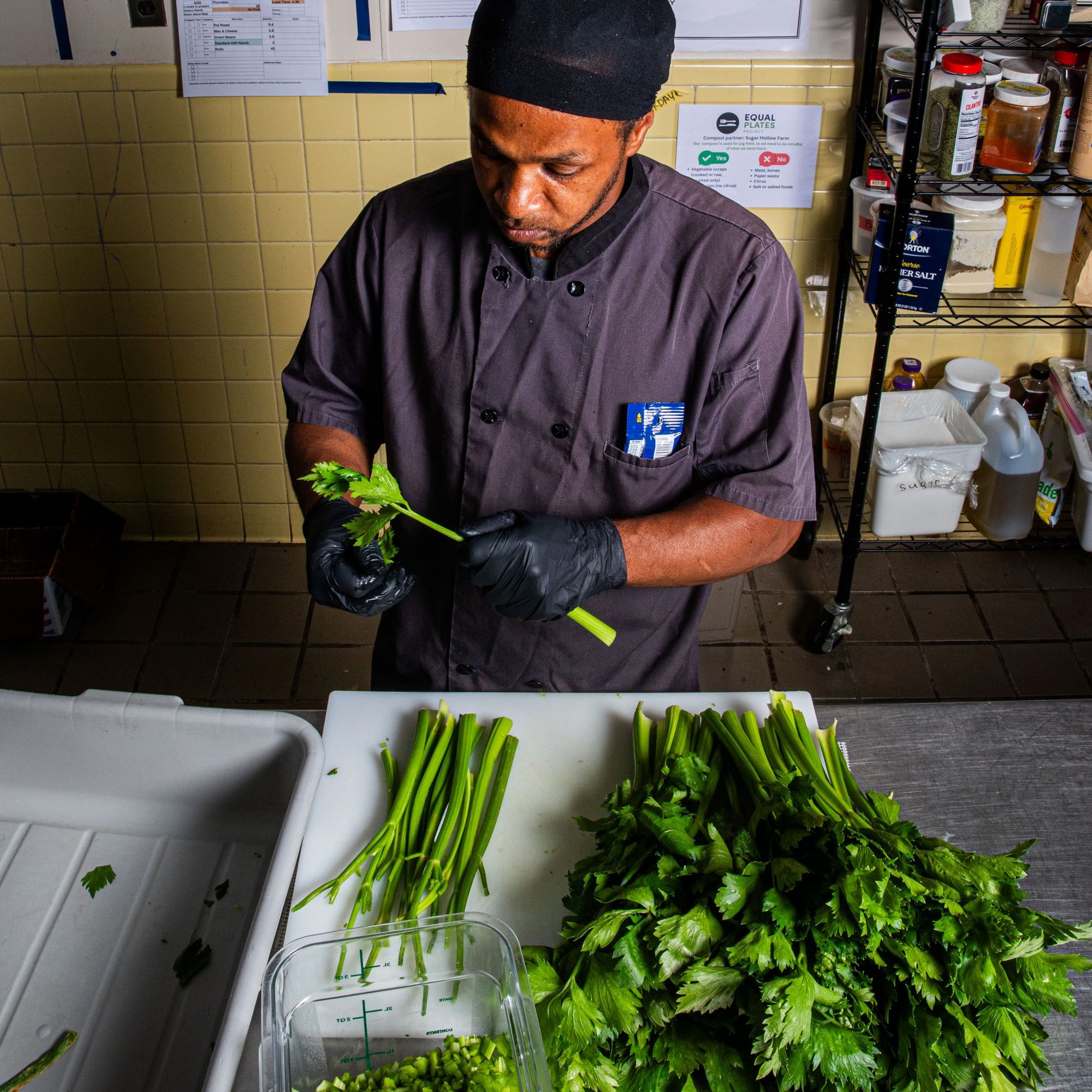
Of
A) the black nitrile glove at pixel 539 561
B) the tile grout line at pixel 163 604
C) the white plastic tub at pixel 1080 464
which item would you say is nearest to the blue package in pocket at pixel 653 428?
the black nitrile glove at pixel 539 561

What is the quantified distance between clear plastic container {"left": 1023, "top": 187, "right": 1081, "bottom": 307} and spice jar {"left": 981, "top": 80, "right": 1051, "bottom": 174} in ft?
0.90

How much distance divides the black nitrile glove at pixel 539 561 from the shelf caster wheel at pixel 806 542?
2.29 meters

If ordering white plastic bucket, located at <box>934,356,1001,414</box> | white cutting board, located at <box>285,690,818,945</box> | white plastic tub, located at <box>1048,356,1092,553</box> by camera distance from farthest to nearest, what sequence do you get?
white plastic bucket, located at <box>934,356,1001,414</box>, white plastic tub, located at <box>1048,356,1092,553</box>, white cutting board, located at <box>285,690,818,945</box>

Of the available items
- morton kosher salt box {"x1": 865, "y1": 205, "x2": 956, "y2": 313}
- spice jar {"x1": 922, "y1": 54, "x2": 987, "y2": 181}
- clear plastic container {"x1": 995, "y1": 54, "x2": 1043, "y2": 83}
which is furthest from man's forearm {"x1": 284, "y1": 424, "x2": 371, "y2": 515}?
clear plastic container {"x1": 995, "y1": 54, "x2": 1043, "y2": 83}

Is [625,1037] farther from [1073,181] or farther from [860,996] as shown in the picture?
[1073,181]

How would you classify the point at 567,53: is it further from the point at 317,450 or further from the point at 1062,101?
the point at 1062,101

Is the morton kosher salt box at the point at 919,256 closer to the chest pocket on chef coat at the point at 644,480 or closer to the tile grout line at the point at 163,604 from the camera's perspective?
the chest pocket on chef coat at the point at 644,480

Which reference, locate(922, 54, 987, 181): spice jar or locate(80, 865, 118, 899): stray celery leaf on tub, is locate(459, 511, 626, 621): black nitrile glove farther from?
locate(922, 54, 987, 181): spice jar

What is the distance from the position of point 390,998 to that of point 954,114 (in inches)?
101

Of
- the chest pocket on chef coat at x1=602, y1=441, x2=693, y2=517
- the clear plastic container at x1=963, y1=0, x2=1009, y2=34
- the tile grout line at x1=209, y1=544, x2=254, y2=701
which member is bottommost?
the tile grout line at x1=209, y1=544, x2=254, y2=701

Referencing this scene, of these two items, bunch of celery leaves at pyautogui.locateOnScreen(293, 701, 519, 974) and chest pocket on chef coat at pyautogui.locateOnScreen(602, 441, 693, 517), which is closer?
bunch of celery leaves at pyautogui.locateOnScreen(293, 701, 519, 974)

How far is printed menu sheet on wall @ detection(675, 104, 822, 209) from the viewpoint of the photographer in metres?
3.37

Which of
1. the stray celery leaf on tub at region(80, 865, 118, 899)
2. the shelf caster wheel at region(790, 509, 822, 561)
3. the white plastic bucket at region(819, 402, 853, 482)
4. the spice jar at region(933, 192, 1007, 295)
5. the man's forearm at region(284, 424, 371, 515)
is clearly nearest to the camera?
the stray celery leaf on tub at region(80, 865, 118, 899)

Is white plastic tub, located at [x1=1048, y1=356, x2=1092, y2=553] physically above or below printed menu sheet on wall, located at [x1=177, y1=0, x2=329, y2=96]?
below
